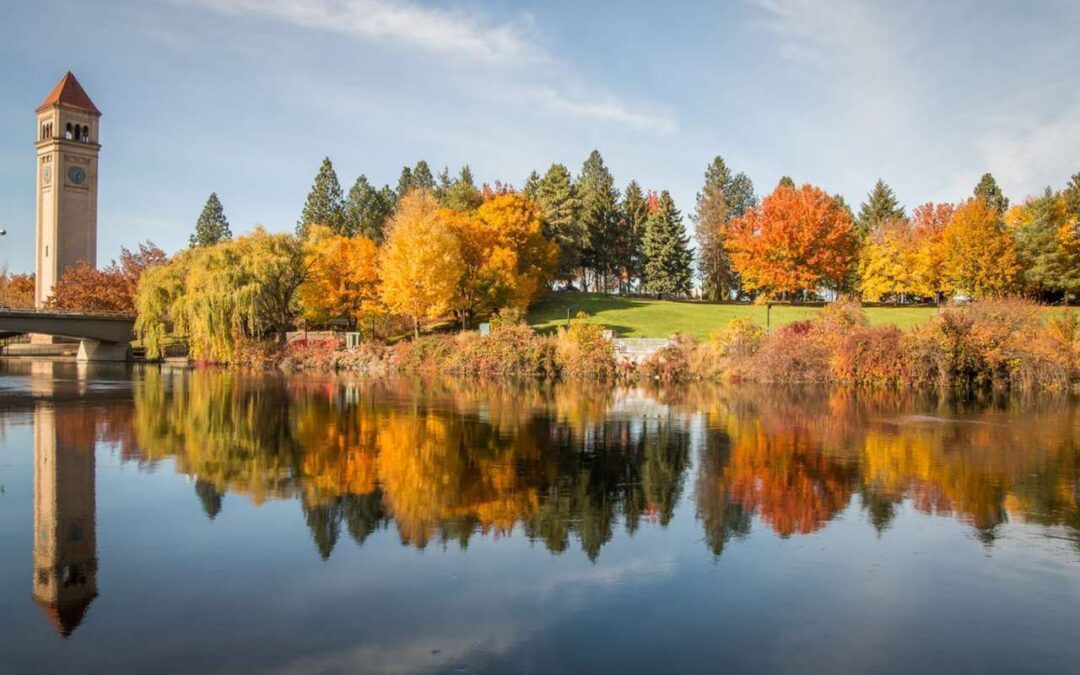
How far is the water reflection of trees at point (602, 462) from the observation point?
1361cm

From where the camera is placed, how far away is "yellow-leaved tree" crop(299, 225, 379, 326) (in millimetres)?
66812

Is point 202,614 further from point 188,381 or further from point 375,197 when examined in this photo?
point 375,197

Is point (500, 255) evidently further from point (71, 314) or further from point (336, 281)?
point (71, 314)

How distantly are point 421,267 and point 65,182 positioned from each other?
69.1 m

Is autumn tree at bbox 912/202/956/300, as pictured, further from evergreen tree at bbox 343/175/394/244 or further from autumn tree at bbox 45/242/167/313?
autumn tree at bbox 45/242/167/313

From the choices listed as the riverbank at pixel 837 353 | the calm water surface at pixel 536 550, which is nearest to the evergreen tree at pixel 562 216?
the riverbank at pixel 837 353

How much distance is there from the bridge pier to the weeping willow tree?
4845 millimetres

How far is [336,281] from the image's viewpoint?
68.3 m

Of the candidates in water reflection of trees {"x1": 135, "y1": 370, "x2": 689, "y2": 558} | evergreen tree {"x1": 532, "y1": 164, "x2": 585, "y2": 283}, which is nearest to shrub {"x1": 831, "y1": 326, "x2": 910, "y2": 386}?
water reflection of trees {"x1": 135, "y1": 370, "x2": 689, "y2": 558}

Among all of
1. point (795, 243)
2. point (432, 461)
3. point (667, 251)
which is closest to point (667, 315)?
point (795, 243)

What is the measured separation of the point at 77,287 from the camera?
283 ft

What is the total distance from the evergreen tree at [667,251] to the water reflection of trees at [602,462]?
5625 centimetres

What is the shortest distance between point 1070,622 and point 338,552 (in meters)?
8.99

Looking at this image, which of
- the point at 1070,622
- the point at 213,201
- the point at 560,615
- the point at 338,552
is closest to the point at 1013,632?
the point at 1070,622
